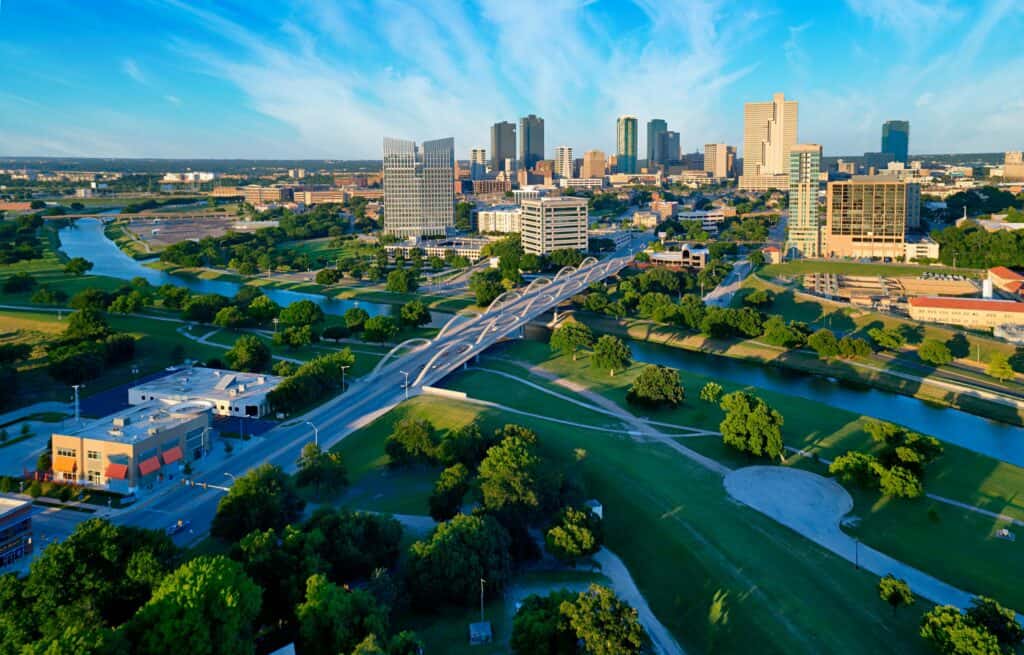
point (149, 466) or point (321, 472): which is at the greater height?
point (321, 472)

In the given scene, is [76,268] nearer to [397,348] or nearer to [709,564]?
[397,348]

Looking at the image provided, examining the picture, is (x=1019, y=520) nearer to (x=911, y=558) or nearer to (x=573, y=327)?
(x=911, y=558)

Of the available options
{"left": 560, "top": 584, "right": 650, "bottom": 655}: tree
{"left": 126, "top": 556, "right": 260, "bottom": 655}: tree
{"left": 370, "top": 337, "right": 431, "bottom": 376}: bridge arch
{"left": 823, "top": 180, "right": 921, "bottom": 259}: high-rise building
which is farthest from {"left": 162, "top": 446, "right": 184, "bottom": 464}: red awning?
{"left": 823, "top": 180, "right": 921, "bottom": 259}: high-rise building

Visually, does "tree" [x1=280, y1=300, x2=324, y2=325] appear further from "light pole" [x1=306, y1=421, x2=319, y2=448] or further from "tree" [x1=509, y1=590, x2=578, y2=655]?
"tree" [x1=509, y1=590, x2=578, y2=655]

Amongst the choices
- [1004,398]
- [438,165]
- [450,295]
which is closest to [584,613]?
[1004,398]

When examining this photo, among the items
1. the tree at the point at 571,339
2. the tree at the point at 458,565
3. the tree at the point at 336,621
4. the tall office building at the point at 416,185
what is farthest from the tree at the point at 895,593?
the tall office building at the point at 416,185

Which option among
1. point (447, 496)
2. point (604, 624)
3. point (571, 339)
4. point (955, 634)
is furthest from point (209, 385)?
point (955, 634)
